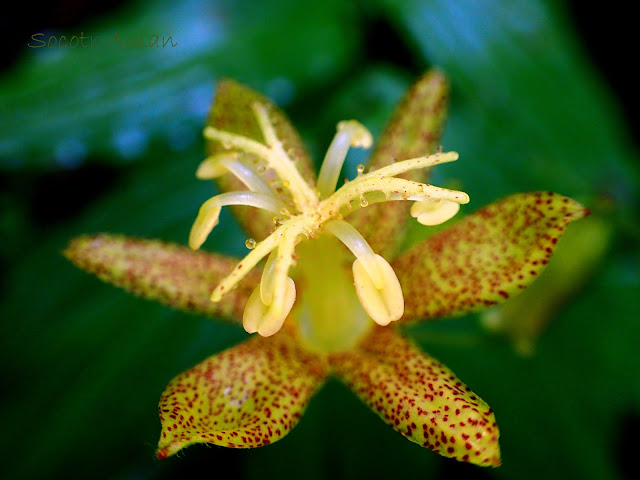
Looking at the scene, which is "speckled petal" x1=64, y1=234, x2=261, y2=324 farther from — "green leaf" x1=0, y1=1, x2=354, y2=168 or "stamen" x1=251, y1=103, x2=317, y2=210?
"green leaf" x1=0, y1=1, x2=354, y2=168

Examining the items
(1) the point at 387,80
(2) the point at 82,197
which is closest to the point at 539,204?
(1) the point at 387,80

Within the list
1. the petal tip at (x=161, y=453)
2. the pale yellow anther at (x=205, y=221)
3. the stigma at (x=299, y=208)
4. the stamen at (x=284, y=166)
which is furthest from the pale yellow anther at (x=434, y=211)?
the petal tip at (x=161, y=453)

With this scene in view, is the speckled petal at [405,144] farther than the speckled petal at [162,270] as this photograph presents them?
Yes

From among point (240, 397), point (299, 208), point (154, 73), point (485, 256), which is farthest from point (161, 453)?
point (154, 73)

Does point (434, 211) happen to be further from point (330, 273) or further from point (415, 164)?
point (330, 273)

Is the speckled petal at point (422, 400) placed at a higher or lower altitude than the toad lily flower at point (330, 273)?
lower

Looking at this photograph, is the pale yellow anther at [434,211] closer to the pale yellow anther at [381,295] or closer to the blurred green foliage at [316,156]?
the pale yellow anther at [381,295]
